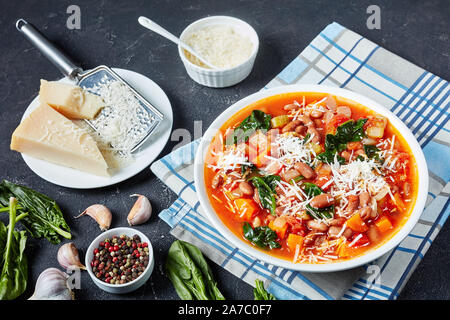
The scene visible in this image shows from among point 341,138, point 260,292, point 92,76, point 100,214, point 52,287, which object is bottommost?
point 260,292

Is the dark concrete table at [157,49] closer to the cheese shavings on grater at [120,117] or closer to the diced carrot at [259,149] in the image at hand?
the cheese shavings on grater at [120,117]

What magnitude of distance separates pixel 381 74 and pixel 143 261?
2.72m

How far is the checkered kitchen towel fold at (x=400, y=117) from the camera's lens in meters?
3.79

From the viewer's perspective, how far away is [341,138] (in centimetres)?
383

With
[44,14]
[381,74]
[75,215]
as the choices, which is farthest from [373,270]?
[44,14]

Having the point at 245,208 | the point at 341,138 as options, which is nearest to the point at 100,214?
the point at 245,208

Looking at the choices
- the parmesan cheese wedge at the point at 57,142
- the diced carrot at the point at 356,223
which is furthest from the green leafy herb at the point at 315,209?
the parmesan cheese wedge at the point at 57,142

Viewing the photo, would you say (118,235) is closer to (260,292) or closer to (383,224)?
(260,292)

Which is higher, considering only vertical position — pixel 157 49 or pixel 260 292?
pixel 157 49

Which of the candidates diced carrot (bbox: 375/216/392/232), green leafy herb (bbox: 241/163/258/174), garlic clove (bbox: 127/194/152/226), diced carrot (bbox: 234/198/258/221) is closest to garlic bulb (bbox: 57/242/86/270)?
garlic clove (bbox: 127/194/152/226)

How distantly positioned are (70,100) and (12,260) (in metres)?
1.49

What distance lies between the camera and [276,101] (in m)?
4.16

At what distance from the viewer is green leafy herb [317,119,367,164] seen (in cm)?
374
